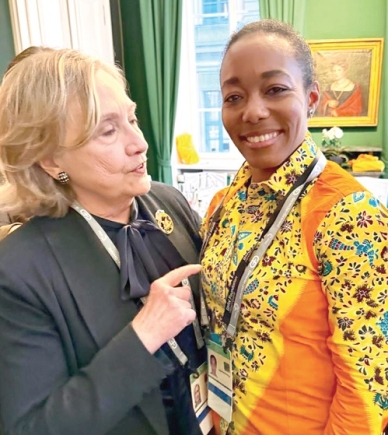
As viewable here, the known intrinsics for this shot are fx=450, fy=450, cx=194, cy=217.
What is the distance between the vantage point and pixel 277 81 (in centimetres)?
90

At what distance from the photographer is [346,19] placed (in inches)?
153

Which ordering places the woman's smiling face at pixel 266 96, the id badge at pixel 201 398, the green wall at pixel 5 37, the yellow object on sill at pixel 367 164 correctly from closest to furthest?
the woman's smiling face at pixel 266 96 → the id badge at pixel 201 398 → the green wall at pixel 5 37 → the yellow object on sill at pixel 367 164

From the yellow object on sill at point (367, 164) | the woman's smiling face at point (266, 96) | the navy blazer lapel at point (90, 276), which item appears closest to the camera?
the woman's smiling face at point (266, 96)

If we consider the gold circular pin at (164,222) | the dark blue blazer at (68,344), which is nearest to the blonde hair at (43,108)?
the dark blue blazer at (68,344)

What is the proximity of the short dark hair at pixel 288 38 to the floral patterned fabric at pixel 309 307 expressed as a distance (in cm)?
A: 15

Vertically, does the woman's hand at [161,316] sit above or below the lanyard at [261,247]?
below

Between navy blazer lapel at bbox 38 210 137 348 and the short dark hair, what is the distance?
0.54m

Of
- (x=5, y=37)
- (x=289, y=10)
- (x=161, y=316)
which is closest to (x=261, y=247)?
(x=161, y=316)

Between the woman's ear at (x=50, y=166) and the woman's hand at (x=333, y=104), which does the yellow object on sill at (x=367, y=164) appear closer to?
the woman's hand at (x=333, y=104)

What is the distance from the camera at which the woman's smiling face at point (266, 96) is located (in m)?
0.90

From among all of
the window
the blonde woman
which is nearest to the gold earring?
the blonde woman

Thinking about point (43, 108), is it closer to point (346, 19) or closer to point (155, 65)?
point (155, 65)

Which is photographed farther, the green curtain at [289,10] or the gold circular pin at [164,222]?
the green curtain at [289,10]

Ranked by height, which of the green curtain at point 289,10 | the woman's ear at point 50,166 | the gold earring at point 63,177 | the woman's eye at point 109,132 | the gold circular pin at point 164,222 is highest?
the green curtain at point 289,10
